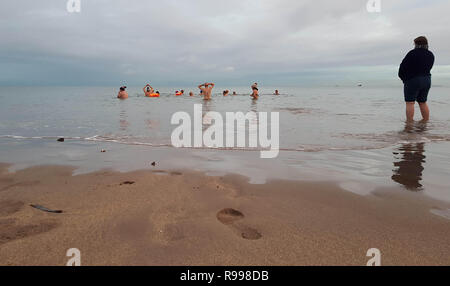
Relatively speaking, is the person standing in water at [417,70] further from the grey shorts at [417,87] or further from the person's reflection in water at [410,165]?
the person's reflection in water at [410,165]

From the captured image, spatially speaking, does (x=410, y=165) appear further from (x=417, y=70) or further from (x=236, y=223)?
(x=417, y=70)

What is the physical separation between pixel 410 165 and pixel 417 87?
5405 millimetres

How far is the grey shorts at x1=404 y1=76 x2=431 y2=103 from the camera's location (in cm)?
791

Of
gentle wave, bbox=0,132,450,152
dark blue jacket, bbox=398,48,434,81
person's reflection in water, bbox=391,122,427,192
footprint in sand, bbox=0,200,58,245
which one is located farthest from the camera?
dark blue jacket, bbox=398,48,434,81

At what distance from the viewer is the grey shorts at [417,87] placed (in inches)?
312

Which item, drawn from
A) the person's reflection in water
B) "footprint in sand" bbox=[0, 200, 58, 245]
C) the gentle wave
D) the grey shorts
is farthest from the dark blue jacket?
"footprint in sand" bbox=[0, 200, 58, 245]

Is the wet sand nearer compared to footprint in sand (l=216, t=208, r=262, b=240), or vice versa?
the wet sand

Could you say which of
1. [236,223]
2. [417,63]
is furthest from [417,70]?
[236,223]

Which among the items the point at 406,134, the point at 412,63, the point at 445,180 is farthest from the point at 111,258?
the point at 412,63

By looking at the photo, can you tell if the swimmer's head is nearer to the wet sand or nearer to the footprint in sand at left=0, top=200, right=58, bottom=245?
the wet sand

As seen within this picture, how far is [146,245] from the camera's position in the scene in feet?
6.09


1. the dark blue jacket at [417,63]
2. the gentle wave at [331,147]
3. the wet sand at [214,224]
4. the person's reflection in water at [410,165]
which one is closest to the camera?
the wet sand at [214,224]

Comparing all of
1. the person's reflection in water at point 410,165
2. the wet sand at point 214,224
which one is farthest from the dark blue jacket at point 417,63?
the wet sand at point 214,224

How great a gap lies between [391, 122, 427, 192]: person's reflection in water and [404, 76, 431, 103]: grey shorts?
122 inches
